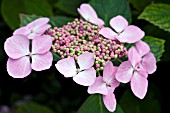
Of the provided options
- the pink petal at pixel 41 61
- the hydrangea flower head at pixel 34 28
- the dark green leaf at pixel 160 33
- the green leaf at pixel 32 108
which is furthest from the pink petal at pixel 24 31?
the green leaf at pixel 32 108

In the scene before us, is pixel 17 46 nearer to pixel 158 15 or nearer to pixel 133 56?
pixel 133 56

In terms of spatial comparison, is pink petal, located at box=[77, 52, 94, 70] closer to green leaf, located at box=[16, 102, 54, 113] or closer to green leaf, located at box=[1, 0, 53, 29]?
green leaf, located at box=[1, 0, 53, 29]

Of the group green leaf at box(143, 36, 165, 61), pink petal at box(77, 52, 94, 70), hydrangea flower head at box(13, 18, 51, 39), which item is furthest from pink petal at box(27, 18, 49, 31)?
green leaf at box(143, 36, 165, 61)

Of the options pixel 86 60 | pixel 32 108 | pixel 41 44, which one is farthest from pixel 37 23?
pixel 32 108

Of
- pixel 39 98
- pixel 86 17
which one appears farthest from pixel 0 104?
pixel 86 17

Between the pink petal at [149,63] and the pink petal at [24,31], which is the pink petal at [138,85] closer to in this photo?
the pink petal at [149,63]

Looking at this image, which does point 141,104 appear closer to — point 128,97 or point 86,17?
point 128,97
